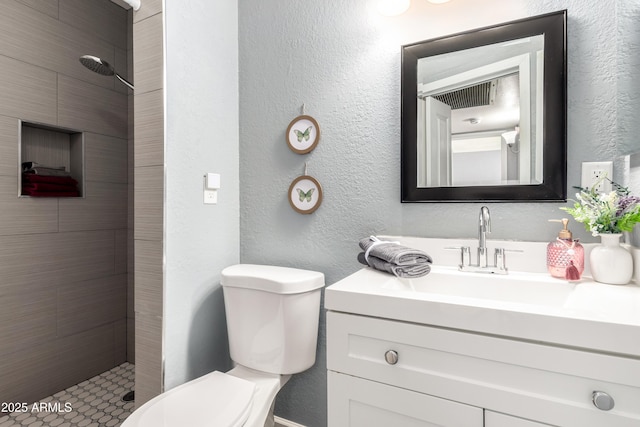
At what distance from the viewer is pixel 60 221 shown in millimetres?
1973

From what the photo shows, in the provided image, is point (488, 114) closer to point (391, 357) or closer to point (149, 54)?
point (391, 357)

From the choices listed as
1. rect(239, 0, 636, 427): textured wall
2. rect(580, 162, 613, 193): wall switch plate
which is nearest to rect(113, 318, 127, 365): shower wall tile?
rect(239, 0, 636, 427): textured wall

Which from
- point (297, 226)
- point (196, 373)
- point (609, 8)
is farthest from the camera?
point (297, 226)

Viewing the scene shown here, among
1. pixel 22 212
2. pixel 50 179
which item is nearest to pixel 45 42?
pixel 50 179

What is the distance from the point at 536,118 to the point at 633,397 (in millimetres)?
872

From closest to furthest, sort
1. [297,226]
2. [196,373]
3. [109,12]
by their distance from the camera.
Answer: [196,373] → [297,226] → [109,12]

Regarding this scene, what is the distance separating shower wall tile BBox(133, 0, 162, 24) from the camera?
4.45ft

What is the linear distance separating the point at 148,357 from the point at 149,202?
67 cm

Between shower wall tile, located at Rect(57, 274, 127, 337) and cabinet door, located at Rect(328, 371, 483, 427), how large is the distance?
1.93m

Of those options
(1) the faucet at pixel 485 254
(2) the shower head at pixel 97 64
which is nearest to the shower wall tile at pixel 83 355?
(2) the shower head at pixel 97 64

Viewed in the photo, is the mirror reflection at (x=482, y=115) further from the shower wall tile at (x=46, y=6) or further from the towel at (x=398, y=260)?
the shower wall tile at (x=46, y=6)

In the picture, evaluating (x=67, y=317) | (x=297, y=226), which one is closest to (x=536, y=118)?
(x=297, y=226)

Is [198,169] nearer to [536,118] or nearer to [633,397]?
[536,118]

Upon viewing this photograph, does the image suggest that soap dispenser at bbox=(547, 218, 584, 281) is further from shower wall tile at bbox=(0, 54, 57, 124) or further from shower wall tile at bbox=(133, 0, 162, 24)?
shower wall tile at bbox=(0, 54, 57, 124)
